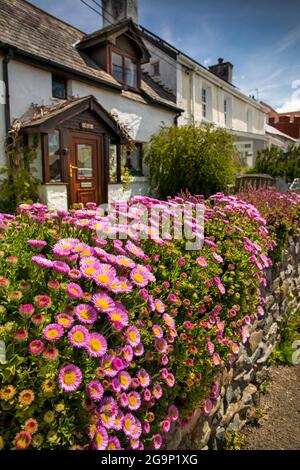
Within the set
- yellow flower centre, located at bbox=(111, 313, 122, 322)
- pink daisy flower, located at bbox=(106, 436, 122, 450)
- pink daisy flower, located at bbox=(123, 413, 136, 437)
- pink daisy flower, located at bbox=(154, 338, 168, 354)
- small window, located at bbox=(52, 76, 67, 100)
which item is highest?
small window, located at bbox=(52, 76, 67, 100)

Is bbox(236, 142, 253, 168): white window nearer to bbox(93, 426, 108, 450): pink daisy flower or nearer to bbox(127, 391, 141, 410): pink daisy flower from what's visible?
bbox(127, 391, 141, 410): pink daisy flower

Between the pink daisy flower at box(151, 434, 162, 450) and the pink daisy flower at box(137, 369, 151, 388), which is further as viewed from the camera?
the pink daisy flower at box(151, 434, 162, 450)

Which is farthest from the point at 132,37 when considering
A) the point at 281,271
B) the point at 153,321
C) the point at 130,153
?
the point at 153,321

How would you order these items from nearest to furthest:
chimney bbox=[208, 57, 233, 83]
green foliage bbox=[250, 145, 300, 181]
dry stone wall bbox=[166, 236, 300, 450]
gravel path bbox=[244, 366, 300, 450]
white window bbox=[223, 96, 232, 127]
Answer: dry stone wall bbox=[166, 236, 300, 450]
gravel path bbox=[244, 366, 300, 450]
green foliage bbox=[250, 145, 300, 181]
white window bbox=[223, 96, 232, 127]
chimney bbox=[208, 57, 233, 83]

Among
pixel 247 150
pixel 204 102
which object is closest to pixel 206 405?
pixel 204 102

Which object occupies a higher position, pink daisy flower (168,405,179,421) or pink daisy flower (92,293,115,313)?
pink daisy flower (92,293,115,313)

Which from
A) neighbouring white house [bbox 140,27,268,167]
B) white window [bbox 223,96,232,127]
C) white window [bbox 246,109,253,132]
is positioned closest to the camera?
neighbouring white house [bbox 140,27,268,167]

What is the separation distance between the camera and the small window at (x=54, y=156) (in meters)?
7.79

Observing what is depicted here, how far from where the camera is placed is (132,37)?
11.1 m

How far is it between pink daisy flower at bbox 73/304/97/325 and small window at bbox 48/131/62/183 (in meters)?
7.16

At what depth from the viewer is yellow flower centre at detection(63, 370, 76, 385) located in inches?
41.1

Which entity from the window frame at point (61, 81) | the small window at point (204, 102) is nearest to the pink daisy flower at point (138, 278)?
the window frame at point (61, 81)

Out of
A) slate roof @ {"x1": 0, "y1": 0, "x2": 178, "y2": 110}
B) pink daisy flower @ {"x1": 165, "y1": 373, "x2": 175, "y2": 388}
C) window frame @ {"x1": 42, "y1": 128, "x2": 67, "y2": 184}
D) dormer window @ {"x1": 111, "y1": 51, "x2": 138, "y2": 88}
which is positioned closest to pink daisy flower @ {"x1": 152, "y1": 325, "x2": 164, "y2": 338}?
pink daisy flower @ {"x1": 165, "y1": 373, "x2": 175, "y2": 388}

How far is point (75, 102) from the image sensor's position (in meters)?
7.89
